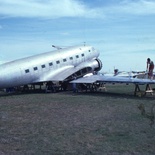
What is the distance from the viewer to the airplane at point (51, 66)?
2527cm

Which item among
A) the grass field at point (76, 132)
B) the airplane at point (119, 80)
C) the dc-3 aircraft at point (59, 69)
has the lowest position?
the grass field at point (76, 132)

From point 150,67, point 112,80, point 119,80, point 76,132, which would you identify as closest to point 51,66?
point 112,80

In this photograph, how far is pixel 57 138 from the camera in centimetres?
954

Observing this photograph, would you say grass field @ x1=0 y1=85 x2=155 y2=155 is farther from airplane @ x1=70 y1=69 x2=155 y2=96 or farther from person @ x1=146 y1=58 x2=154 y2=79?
person @ x1=146 y1=58 x2=154 y2=79

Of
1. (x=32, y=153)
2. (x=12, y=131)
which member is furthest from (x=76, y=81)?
(x=32, y=153)

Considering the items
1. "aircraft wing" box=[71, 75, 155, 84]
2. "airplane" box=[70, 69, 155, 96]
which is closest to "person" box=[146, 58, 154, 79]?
"airplane" box=[70, 69, 155, 96]

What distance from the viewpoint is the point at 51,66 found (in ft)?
92.8

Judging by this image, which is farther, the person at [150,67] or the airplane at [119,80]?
the person at [150,67]

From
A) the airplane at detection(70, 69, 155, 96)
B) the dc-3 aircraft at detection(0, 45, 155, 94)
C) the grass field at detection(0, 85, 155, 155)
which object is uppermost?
the dc-3 aircraft at detection(0, 45, 155, 94)

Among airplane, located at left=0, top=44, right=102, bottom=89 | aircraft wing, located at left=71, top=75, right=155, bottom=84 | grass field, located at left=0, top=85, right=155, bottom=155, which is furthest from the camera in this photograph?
airplane, located at left=0, top=44, right=102, bottom=89

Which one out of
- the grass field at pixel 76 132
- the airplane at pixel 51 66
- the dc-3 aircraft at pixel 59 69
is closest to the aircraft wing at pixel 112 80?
the dc-3 aircraft at pixel 59 69

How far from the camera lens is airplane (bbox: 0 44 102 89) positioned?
2527 centimetres

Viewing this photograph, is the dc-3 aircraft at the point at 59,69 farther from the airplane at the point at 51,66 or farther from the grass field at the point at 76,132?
the grass field at the point at 76,132

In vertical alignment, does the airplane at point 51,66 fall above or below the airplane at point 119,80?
above
